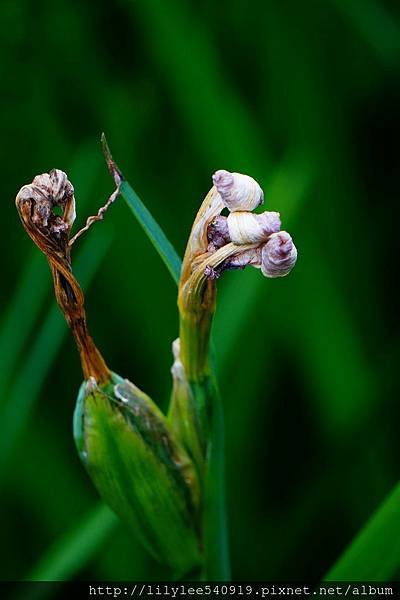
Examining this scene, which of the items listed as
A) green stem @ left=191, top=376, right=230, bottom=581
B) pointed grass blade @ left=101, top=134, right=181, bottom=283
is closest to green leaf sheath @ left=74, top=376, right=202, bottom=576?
green stem @ left=191, top=376, right=230, bottom=581

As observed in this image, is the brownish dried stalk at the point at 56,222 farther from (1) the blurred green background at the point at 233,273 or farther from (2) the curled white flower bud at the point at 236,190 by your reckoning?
(1) the blurred green background at the point at 233,273

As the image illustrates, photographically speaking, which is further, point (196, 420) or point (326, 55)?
point (326, 55)

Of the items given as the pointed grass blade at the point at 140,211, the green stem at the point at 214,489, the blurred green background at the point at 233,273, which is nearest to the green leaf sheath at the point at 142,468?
the green stem at the point at 214,489

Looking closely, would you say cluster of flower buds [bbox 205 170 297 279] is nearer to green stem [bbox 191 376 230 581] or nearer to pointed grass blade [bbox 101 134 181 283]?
pointed grass blade [bbox 101 134 181 283]

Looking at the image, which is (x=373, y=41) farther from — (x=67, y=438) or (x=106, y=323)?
(x=67, y=438)

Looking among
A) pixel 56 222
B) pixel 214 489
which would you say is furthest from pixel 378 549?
pixel 56 222

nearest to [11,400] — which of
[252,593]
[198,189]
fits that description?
[252,593]
